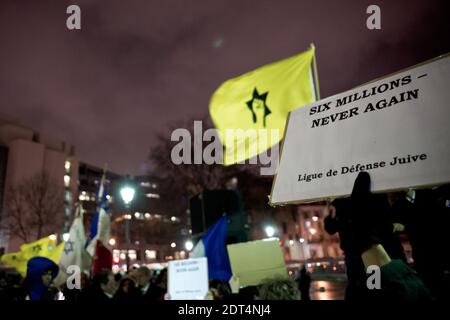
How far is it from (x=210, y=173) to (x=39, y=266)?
25271 millimetres

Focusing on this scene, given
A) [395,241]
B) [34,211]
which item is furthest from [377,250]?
[34,211]

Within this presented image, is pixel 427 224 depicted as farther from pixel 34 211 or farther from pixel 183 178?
pixel 34 211

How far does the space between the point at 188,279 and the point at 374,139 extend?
5149 mm

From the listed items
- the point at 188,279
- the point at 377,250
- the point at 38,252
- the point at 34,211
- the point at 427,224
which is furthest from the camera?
the point at 34,211

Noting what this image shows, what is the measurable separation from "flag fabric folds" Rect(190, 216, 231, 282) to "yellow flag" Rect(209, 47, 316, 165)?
1.86m

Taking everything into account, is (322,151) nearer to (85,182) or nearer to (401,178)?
(401,178)

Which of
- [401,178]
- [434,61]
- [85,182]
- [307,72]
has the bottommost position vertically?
[401,178]

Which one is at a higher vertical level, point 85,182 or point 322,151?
point 85,182

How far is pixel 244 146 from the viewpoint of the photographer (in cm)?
756

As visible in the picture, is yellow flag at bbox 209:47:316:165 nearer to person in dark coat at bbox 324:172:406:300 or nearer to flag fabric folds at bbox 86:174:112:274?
person in dark coat at bbox 324:172:406:300

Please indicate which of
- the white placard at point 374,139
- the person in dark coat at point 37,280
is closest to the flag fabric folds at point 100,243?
the person in dark coat at point 37,280

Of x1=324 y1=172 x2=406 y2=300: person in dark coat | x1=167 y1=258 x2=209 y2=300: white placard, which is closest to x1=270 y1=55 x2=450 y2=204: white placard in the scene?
x1=324 y1=172 x2=406 y2=300: person in dark coat

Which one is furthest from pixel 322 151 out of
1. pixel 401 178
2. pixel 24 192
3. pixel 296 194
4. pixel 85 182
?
pixel 85 182

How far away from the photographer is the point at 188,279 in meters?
6.80
